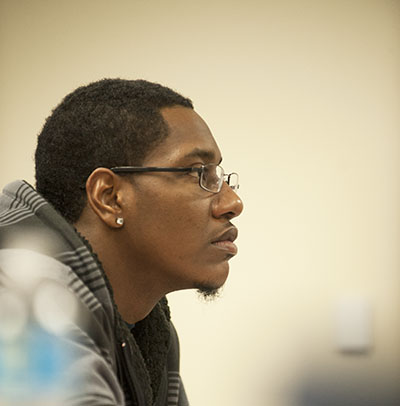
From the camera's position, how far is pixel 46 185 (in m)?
1.13

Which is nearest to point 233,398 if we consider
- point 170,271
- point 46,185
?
point 170,271

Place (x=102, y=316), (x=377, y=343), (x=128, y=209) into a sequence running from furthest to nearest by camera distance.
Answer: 1. (x=377, y=343)
2. (x=128, y=209)
3. (x=102, y=316)

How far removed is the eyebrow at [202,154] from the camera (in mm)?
1113

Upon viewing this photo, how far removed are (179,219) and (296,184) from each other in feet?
2.50

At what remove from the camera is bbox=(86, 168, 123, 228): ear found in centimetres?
107

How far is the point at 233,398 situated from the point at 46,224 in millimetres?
999

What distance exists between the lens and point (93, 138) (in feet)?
3.57

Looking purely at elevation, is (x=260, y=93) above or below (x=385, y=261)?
above

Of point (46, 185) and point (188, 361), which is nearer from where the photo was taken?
point (46, 185)

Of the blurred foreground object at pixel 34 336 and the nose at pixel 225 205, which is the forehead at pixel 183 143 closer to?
the nose at pixel 225 205

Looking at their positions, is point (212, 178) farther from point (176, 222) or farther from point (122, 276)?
point (122, 276)

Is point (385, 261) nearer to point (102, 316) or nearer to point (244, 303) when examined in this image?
point (244, 303)

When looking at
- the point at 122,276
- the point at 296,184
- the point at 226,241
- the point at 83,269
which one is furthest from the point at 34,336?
the point at 296,184

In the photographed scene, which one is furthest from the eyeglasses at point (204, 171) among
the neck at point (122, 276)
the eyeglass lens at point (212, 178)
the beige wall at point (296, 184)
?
the beige wall at point (296, 184)
